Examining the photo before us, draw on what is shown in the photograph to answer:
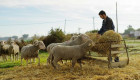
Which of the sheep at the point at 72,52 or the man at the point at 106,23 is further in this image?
the man at the point at 106,23

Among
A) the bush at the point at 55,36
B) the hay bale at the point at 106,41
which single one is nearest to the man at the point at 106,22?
the hay bale at the point at 106,41

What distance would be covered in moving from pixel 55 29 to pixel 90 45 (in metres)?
19.0

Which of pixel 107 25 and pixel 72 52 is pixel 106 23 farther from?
pixel 72 52

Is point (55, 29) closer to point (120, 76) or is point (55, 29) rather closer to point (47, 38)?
point (47, 38)

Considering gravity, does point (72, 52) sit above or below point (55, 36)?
below

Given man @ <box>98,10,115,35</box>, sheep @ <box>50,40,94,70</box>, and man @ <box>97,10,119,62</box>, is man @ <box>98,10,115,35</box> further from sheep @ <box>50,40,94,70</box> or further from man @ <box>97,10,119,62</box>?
sheep @ <box>50,40,94,70</box>

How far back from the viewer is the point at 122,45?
9.66 m

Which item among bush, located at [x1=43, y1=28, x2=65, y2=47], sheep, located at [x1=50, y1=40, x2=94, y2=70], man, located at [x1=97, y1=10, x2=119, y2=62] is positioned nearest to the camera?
sheep, located at [x1=50, y1=40, x2=94, y2=70]

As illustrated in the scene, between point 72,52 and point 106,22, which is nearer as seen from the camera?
point 72,52

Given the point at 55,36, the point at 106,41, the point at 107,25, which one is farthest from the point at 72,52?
the point at 55,36

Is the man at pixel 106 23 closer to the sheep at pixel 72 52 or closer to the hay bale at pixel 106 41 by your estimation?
the hay bale at pixel 106 41

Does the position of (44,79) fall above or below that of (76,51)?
below

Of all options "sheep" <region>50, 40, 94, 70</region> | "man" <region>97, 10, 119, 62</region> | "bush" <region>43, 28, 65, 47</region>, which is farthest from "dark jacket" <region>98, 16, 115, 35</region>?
"bush" <region>43, 28, 65, 47</region>

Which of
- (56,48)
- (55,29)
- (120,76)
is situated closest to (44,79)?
(56,48)
